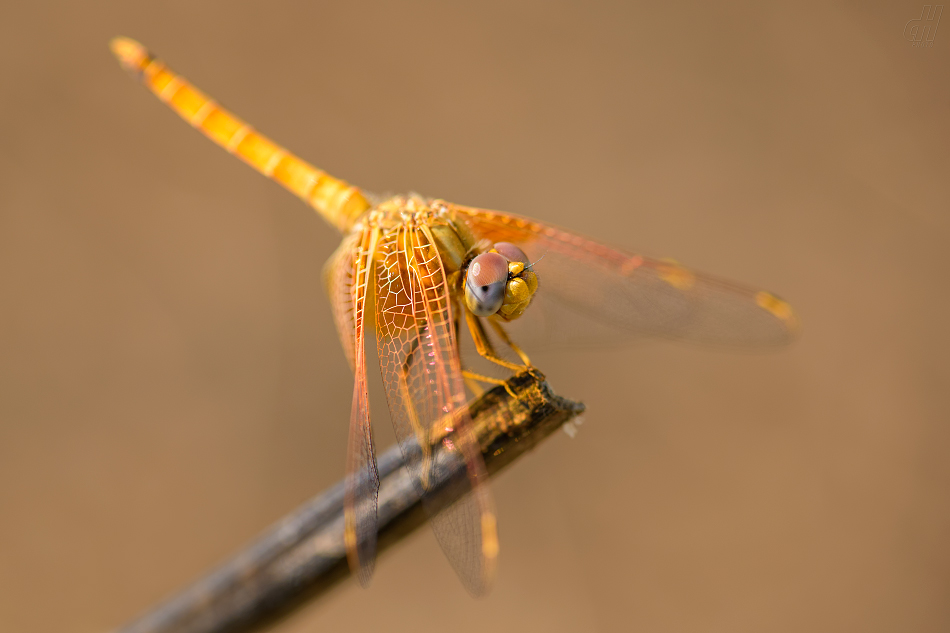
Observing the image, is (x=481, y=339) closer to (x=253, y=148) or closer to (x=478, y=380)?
(x=478, y=380)

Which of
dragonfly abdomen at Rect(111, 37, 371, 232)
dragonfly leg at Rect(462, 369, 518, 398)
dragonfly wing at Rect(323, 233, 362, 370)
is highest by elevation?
dragonfly abdomen at Rect(111, 37, 371, 232)

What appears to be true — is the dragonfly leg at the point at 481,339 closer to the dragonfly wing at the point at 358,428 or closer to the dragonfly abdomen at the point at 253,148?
the dragonfly wing at the point at 358,428

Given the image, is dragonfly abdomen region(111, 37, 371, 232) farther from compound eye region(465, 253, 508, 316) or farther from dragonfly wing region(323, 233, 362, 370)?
compound eye region(465, 253, 508, 316)

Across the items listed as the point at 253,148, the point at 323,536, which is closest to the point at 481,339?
the point at 323,536

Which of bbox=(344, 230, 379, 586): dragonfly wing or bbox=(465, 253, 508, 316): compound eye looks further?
bbox=(465, 253, 508, 316): compound eye

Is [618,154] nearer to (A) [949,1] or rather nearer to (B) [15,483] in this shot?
(A) [949,1]

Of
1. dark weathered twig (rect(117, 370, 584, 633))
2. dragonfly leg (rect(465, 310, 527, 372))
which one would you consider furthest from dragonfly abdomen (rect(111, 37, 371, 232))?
dark weathered twig (rect(117, 370, 584, 633))

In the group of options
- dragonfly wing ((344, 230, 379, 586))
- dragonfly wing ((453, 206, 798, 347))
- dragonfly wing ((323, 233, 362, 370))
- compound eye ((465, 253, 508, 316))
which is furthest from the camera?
dragonfly wing ((453, 206, 798, 347))

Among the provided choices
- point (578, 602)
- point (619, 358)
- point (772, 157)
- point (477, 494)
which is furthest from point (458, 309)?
point (772, 157)
